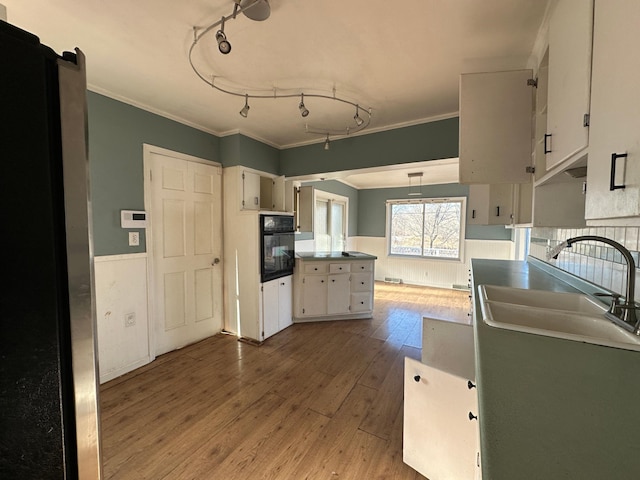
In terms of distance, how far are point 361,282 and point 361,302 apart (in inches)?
11.6

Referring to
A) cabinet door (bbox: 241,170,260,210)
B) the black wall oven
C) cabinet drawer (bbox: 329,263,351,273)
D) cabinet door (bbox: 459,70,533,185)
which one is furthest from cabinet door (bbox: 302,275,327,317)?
cabinet door (bbox: 459,70,533,185)

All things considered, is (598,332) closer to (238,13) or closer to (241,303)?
(238,13)

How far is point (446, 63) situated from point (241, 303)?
3.04m

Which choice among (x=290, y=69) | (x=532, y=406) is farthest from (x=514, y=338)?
(x=290, y=69)

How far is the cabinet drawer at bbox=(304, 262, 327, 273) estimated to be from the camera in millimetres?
3707

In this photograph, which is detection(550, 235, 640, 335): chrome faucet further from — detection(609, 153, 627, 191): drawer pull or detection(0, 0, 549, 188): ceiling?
detection(0, 0, 549, 188): ceiling

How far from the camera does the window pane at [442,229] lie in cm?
584

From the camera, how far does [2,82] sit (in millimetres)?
473

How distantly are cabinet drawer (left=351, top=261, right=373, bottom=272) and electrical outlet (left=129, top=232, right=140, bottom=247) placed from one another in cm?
266

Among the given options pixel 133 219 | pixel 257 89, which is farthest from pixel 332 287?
pixel 257 89

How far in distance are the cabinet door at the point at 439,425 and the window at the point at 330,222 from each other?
12.9 feet

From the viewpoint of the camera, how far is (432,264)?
19.6 feet

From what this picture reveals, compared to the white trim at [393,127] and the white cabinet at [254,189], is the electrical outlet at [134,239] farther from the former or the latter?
the white trim at [393,127]

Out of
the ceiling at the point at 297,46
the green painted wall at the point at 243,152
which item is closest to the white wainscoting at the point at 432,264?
the ceiling at the point at 297,46
